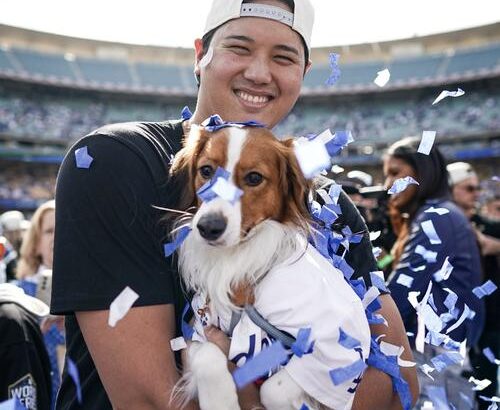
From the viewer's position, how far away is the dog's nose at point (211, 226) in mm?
1826

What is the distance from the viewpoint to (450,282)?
381cm

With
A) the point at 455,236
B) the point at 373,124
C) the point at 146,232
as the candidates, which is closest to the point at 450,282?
the point at 455,236

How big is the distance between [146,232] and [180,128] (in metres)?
0.55

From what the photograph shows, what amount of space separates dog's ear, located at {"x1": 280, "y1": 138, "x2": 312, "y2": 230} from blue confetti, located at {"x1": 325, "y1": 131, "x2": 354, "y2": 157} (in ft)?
0.41

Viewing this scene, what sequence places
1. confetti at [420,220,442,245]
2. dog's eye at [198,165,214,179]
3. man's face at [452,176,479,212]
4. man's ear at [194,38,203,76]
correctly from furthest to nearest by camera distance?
1. man's face at [452,176,479,212]
2. confetti at [420,220,442,245]
3. man's ear at [194,38,203,76]
4. dog's eye at [198,165,214,179]

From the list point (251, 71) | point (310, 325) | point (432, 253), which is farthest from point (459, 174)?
point (310, 325)

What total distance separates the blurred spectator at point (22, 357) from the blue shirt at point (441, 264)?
6.84 ft

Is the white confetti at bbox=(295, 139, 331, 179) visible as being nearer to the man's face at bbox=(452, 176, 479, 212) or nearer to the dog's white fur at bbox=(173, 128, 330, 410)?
the dog's white fur at bbox=(173, 128, 330, 410)

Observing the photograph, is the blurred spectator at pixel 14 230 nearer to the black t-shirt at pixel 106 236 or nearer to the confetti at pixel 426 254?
the confetti at pixel 426 254

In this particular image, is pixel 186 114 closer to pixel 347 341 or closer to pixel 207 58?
pixel 207 58

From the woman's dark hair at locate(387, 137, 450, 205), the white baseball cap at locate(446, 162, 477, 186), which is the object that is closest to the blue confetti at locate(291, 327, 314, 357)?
the woman's dark hair at locate(387, 137, 450, 205)

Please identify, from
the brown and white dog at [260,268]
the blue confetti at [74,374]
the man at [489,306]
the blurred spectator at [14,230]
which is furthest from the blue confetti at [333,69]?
the blurred spectator at [14,230]

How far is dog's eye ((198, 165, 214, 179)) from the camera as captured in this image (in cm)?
202

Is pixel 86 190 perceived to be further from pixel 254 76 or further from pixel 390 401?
pixel 390 401
